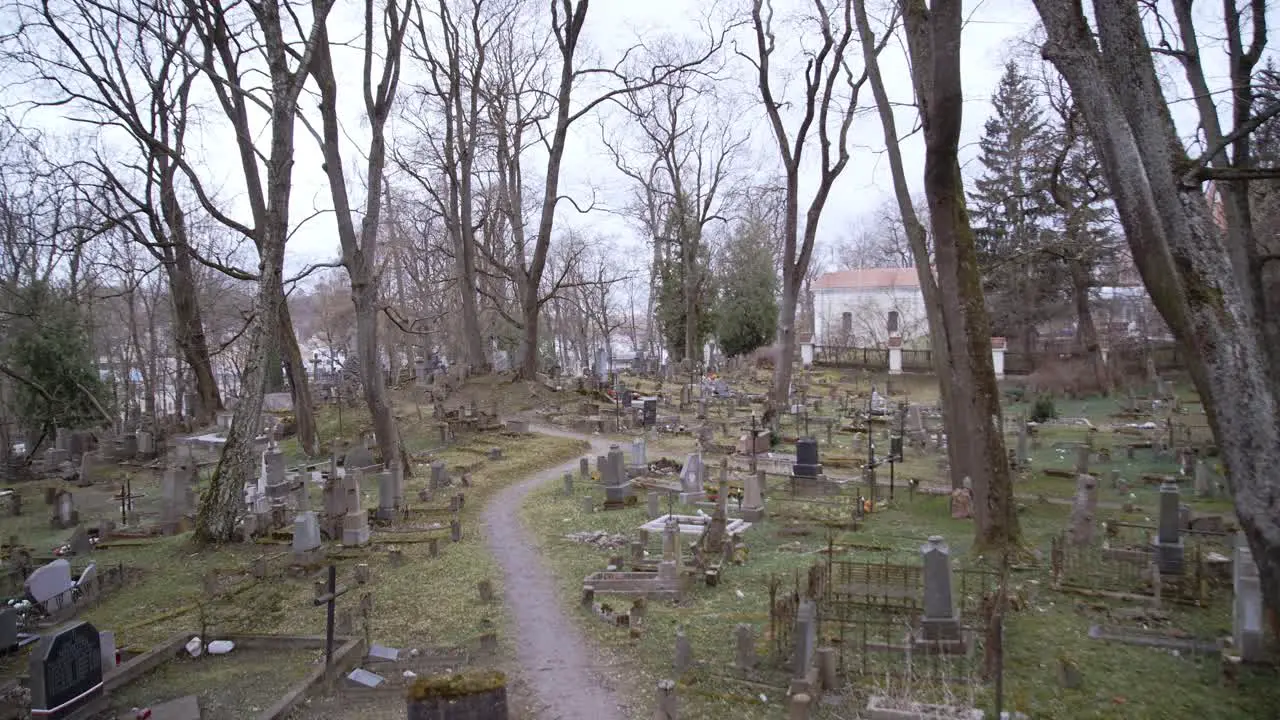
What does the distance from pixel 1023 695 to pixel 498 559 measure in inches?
264

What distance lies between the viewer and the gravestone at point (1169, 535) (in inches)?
340

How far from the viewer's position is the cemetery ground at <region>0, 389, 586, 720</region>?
6887 millimetres

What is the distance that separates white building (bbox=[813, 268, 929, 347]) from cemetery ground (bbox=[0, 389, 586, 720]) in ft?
133

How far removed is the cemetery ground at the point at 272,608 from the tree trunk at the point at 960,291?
5.89 meters

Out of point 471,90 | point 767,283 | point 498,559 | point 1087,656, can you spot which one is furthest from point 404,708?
point 767,283

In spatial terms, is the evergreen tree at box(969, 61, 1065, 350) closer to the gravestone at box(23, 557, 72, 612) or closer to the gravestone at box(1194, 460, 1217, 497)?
the gravestone at box(1194, 460, 1217, 497)

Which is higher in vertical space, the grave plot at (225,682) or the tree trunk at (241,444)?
the tree trunk at (241,444)

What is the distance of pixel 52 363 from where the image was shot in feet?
75.9

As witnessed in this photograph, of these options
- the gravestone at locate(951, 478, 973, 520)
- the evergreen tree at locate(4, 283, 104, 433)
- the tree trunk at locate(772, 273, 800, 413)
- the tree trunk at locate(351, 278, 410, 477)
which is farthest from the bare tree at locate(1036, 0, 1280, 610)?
the evergreen tree at locate(4, 283, 104, 433)

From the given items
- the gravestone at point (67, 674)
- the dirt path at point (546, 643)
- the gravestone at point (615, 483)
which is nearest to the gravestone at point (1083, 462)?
the gravestone at point (615, 483)

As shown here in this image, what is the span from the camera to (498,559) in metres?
10.8

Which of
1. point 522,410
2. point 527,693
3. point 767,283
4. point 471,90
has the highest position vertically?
point 471,90

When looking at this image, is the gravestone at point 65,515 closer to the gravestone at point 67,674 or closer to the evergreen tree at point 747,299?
the gravestone at point 67,674

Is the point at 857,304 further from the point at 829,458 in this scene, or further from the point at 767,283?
the point at 829,458
